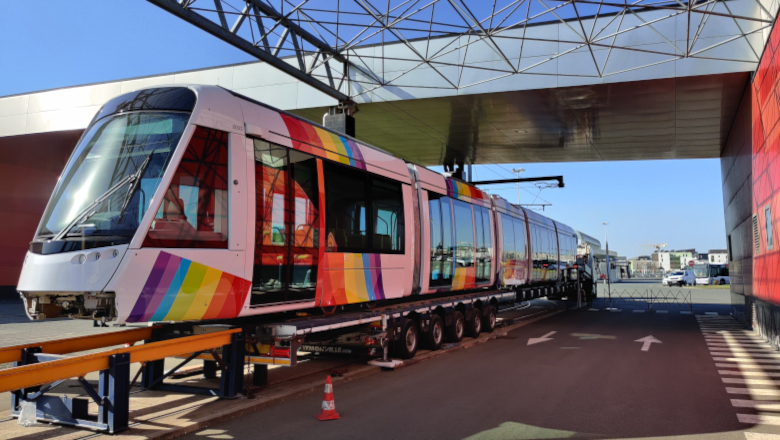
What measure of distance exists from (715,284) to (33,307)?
227 feet

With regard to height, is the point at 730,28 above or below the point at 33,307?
above

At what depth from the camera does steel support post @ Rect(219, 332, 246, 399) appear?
23.2 feet

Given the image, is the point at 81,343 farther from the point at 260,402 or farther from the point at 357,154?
the point at 357,154

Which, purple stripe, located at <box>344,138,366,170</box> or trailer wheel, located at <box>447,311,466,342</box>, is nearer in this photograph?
purple stripe, located at <box>344,138,366,170</box>

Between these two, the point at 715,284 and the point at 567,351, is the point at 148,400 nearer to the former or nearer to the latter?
the point at 567,351

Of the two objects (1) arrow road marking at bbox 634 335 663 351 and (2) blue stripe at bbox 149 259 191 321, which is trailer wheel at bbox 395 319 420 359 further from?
(1) arrow road marking at bbox 634 335 663 351

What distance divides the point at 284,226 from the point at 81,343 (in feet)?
9.26

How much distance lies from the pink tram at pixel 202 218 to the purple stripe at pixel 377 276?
0.04 metres

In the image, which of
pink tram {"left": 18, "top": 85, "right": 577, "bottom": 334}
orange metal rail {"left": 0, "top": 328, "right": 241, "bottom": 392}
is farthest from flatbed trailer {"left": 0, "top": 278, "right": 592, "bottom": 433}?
pink tram {"left": 18, "top": 85, "right": 577, "bottom": 334}

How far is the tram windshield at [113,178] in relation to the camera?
5.89 metres

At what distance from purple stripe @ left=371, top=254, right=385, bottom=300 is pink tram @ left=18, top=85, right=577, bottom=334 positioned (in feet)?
0.14

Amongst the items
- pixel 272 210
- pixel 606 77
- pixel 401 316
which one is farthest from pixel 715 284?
pixel 272 210

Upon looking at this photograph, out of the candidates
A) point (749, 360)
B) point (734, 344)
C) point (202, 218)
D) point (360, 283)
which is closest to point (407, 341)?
point (360, 283)

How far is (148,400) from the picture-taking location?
7.28m
